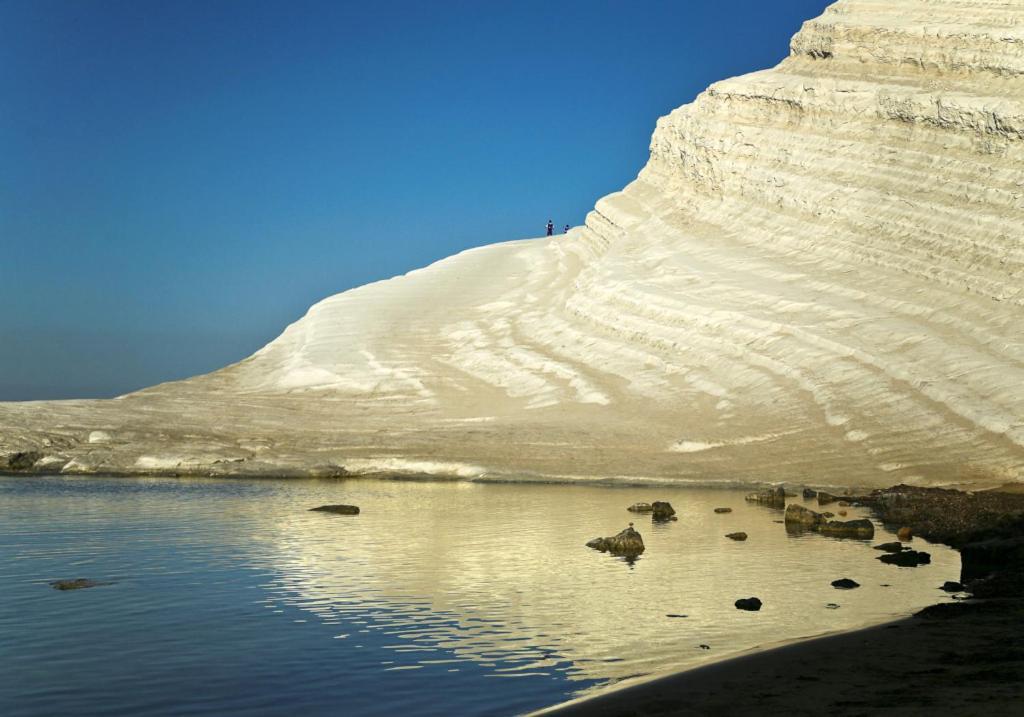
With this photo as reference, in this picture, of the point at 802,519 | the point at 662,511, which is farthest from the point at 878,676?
the point at 662,511

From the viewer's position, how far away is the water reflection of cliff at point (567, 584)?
1400 cm

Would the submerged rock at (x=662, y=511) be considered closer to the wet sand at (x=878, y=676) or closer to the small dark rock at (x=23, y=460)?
the wet sand at (x=878, y=676)

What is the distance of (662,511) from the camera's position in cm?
2675

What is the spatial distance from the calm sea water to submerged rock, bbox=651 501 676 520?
42cm

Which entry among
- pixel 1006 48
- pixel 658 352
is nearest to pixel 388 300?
pixel 658 352

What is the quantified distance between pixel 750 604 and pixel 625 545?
17.0 feet

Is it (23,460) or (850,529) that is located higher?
(23,460)

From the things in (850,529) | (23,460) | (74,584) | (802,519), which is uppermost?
(23,460)

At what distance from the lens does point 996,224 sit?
127ft

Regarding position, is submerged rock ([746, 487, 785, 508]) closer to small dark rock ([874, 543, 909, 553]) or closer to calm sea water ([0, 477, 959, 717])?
calm sea water ([0, 477, 959, 717])

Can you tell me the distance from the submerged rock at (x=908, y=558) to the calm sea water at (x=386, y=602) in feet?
1.28

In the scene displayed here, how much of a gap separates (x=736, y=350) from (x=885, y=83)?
1297cm

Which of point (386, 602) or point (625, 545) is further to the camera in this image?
point (625, 545)

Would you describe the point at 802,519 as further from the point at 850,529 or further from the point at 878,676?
the point at 878,676
